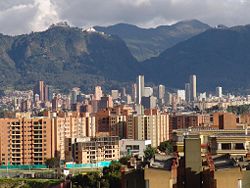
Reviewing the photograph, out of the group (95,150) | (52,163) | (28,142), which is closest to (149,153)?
(52,163)

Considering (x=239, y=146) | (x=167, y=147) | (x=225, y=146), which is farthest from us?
(x=167, y=147)

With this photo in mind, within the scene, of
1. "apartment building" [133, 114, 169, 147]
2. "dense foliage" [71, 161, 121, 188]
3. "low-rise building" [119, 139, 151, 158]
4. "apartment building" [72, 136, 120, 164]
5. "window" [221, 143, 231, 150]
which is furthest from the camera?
"apartment building" [133, 114, 169, 147]

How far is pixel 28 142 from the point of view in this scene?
58156mm

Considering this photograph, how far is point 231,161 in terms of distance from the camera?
33.9ft

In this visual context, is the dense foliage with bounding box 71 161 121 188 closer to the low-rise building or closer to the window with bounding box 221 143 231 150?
the window with bounding box 221 143 231 150

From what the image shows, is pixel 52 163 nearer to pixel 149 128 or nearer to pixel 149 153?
pixel 149 128

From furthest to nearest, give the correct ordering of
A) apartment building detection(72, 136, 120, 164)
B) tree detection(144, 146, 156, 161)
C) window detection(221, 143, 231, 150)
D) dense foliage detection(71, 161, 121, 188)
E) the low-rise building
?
the low-rise building → apartment building detection(72, 136, 120, 164) → dense foliage detection(71, 161, 121, 188) → tree detection(144, 146, 156, 161) → window detection(221, 143, 231, 150)

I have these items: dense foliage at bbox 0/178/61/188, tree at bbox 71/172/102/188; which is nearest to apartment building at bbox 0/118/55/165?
dense foliage at bbox 0/178/61/188

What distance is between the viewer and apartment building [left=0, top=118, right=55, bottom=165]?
57.8m

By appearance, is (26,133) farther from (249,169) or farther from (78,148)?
(249,169)

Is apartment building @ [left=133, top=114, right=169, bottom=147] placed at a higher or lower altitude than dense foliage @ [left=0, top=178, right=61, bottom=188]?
higher

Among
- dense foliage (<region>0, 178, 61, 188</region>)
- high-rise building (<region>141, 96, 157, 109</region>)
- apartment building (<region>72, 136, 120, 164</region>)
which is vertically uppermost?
high-rise building (<region>141, 96, 157, 109</region>)

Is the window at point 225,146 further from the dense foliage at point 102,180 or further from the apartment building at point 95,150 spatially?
the apartment building at point 95,150

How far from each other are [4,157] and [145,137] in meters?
13.2
